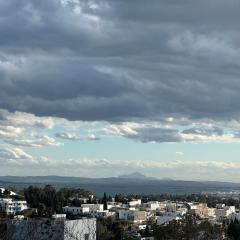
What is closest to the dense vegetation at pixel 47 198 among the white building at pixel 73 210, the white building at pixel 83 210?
the white building at pixel 73 210

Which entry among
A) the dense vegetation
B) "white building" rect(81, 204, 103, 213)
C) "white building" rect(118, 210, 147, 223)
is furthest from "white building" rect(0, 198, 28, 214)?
"white building" rect(118, 210, 147, 223)

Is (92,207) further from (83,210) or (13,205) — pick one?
(13,205)

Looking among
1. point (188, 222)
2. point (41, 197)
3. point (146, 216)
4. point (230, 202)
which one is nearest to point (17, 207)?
point (41, 197)

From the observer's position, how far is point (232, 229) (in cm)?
5409

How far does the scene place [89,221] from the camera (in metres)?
34.4

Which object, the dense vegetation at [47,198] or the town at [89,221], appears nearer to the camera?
the town at [89,221]

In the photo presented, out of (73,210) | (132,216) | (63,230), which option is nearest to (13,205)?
(73,210)

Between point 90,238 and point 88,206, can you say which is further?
point 88,206

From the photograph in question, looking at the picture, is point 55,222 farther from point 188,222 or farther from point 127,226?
point 127,226

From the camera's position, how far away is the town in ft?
103

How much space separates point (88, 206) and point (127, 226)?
16.6 metres

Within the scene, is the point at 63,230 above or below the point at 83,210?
below

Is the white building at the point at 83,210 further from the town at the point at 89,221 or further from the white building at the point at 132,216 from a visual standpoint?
the white building at the point at 132,216

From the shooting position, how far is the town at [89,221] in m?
31.3
